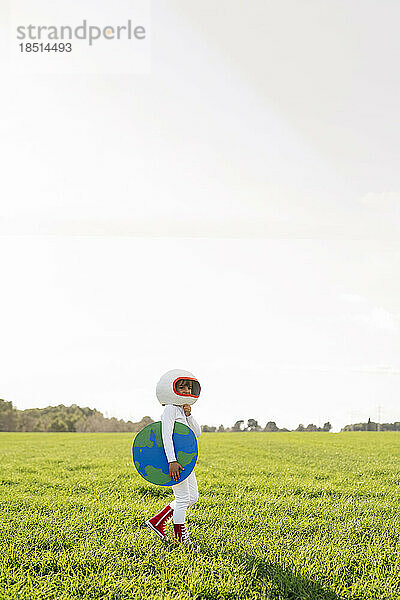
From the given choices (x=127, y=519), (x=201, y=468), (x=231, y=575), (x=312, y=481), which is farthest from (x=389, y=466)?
(x=231, y=575)

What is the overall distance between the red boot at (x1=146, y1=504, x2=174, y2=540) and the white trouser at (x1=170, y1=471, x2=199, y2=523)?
0.11m

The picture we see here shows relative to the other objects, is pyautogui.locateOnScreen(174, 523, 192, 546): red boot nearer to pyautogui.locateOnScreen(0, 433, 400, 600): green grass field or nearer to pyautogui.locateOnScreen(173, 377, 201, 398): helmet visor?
pyautogui.locateOnScreen(0, 433, 400, 600): green grass field

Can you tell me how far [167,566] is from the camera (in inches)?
211

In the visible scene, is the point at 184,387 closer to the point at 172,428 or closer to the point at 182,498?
the point at 172,428

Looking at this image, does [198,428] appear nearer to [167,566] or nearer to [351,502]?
[167,566]

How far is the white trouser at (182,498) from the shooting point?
5961 mm

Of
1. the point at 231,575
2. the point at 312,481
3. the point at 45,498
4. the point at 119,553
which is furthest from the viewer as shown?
the point at 312,481

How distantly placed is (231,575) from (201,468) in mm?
6996

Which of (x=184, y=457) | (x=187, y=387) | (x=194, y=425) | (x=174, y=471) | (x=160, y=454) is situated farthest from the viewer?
(x=194, y=425)

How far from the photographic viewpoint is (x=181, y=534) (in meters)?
5.96

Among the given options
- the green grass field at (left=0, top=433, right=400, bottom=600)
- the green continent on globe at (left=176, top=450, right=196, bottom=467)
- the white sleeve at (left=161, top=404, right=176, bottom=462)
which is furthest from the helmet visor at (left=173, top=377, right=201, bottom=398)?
the green grass field at (left=0, top=433, right=400, bottom=600)

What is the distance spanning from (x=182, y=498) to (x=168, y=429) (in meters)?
0.80

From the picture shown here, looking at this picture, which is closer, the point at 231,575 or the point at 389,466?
the point at 231,575

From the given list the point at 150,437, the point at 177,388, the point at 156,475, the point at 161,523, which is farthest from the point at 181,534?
the point at 177,388
